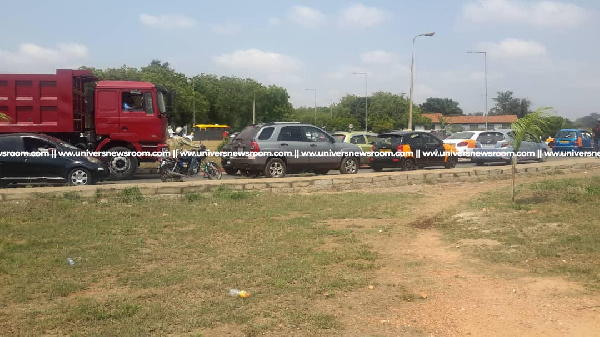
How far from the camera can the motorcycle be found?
15113 millimetres

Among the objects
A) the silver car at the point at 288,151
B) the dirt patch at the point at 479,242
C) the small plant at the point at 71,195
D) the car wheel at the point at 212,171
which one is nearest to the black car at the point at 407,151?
the silver car at the point at 288,151

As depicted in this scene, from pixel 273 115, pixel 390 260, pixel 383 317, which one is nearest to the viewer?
pixel 383 317

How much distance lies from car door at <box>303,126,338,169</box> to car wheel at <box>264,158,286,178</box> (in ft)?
3.13

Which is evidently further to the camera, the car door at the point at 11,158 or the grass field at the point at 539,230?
the car door at the point at 11,158

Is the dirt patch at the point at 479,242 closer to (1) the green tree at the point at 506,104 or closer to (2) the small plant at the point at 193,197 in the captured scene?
(2) the small plant at the point at 193,197

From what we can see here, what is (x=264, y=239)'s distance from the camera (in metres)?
7.60

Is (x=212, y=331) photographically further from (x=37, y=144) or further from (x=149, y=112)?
(x=149, y=112)

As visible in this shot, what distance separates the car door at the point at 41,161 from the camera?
13.0 m

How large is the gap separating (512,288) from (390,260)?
157cm

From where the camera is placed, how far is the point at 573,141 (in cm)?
2705

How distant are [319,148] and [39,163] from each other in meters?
7.66

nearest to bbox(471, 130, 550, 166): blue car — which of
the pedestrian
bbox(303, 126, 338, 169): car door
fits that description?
bbox(303, 126, 338, 169): car door

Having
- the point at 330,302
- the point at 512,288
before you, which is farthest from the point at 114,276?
the point at 512,288

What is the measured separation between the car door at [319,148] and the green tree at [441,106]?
92420mm
